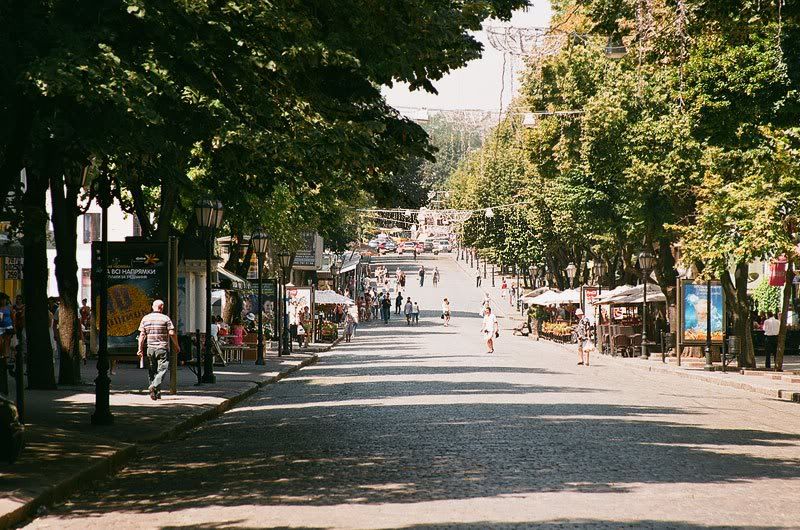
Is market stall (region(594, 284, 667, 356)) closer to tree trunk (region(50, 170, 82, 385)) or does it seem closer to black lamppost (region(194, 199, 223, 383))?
black lamppost (region(194, 199, 223, 383))

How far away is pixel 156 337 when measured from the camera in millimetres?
24375

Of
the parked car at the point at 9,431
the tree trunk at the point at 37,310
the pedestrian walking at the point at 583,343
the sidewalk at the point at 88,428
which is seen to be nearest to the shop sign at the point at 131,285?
the sidewalk at the point at 88,428

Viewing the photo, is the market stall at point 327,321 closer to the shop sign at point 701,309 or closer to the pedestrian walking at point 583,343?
the pedestrian walking at point 583,343

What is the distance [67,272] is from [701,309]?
67.0ft

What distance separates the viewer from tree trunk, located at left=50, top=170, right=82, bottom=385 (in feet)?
93.7

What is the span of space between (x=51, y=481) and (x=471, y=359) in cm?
3426

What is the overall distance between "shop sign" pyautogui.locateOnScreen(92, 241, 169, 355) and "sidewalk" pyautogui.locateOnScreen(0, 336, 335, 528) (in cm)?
113

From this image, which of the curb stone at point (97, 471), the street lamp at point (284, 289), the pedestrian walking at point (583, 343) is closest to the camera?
the curb stone at point (97, 471)

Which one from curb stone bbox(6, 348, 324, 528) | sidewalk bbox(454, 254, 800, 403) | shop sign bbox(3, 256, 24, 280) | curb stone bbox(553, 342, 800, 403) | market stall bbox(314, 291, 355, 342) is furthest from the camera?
market stall bbox(314, 291, 355, 342)

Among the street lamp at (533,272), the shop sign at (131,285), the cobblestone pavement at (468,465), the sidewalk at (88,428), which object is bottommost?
the cobblestone pavement at (468,465)

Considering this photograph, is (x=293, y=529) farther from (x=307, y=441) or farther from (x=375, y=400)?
(x=375, y=400)

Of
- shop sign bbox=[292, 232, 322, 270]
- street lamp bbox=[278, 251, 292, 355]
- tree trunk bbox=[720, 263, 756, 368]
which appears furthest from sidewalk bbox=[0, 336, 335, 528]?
shop sign bbox=[292, 232, 322, 270]

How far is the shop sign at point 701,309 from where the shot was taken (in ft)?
136

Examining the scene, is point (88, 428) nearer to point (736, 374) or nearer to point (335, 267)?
point (736, 374)
